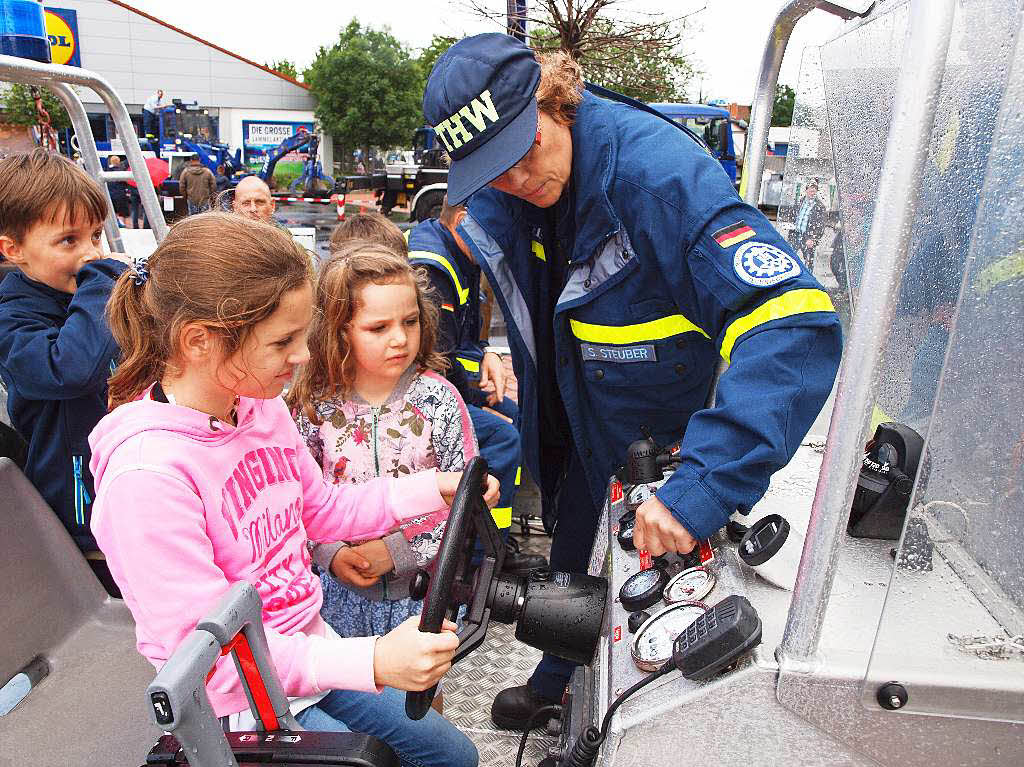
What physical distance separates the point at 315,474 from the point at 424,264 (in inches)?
Answer: 51.1

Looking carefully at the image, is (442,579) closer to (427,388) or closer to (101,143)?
(427,388)

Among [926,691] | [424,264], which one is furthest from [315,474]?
[424,264]

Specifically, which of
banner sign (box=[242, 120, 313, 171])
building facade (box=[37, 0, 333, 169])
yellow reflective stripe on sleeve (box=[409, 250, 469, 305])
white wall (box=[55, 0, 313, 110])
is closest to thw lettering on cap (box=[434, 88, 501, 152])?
yellow reflective stripe on sleeve (box=[409, 250, 469, 305])

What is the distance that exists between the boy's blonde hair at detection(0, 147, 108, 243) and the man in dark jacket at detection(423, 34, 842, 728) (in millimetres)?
998

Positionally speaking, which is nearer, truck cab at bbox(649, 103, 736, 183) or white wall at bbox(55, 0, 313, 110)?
truck cab at bbox(649, 103, 736, 183)

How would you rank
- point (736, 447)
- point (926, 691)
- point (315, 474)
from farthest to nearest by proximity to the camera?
point (315, 474) < point (736, 447) < point (926, 691)

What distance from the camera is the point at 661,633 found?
1142 mm

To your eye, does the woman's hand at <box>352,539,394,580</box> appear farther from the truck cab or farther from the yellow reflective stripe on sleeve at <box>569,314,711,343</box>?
the truck cab

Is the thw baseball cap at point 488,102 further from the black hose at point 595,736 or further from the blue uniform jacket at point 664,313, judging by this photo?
the black hose at point 595,736

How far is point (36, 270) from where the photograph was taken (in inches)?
78.6

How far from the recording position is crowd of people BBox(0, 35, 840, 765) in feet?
4.00

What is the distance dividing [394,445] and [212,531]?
0.81 meters

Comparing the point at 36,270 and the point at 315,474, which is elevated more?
the point at 36,270

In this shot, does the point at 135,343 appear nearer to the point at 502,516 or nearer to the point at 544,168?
the point at 544,168
